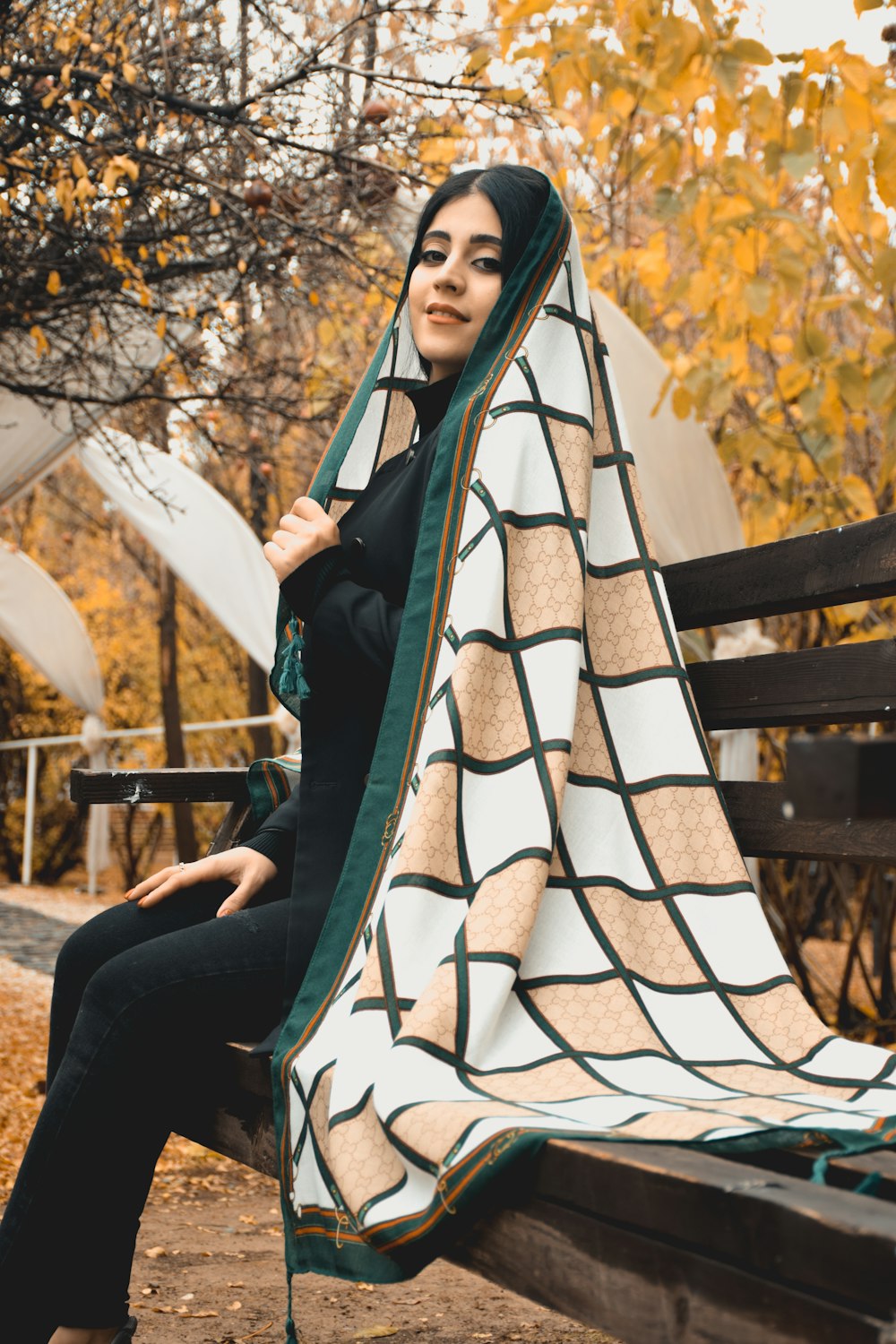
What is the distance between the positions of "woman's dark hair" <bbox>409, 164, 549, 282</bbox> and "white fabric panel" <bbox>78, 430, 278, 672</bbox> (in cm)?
611

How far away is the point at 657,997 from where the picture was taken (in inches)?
61.1

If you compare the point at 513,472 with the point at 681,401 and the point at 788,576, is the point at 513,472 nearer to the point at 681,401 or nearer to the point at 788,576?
the point at 788,576

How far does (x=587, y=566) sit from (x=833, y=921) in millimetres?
7386

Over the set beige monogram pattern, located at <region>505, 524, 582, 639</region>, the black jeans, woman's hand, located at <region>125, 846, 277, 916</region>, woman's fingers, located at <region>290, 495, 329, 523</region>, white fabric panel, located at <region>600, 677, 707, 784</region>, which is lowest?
the black jeans

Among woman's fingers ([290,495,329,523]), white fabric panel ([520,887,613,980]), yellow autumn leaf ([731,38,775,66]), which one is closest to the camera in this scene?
white fabric panel ([520,887,613,980])

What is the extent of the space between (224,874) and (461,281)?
101cm

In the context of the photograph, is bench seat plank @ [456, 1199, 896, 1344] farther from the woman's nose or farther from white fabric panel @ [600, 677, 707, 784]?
the woman's nose

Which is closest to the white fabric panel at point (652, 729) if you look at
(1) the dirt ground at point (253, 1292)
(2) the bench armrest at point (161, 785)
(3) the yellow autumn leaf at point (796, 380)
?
(2) the bench armrest at point (161, 785)

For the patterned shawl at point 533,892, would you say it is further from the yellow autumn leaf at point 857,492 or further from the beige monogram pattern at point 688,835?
the yellow autumn leaf at point 857,492

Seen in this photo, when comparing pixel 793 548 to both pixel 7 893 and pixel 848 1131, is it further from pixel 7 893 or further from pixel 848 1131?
pixel 7 893

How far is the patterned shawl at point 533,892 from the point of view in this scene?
4.18 feet

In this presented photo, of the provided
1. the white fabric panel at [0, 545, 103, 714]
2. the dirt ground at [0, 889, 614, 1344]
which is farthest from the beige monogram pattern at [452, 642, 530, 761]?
the white fabric panel at [0, 545, 103, 714]

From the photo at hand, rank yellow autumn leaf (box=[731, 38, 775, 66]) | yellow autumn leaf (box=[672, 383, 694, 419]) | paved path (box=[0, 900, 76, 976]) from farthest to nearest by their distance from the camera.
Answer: paved path (box=[0, 900, 76, 976])
yellow autumn leaf (box=[672, 383, 694, 419])
yellow autumn leaf (box=[731, 38, 775, 66])

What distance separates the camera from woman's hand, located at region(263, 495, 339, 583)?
1826 millimetres
